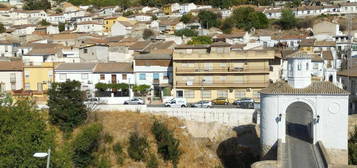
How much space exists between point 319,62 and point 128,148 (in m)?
25.2

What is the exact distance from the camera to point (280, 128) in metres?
28.9

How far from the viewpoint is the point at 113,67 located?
4769 cm

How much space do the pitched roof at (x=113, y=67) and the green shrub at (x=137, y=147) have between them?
37.8 ft

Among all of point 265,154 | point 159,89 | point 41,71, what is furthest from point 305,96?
point 41,71

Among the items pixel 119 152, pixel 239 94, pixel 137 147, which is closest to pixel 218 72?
pixel 239 94

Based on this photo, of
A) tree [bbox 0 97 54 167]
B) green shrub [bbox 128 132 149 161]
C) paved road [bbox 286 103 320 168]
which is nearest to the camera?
tree [bbox 0 97 54 167]

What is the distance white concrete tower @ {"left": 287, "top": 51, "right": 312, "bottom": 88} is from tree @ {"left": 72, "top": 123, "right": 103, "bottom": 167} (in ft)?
52.5

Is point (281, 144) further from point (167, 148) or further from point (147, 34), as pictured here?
point (147, 34)

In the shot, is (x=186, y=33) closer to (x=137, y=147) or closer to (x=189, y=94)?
(x=189, y=94)

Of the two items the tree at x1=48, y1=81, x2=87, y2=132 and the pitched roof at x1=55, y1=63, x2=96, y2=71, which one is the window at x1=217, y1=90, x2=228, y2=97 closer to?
the tree at x1=48, y1=81, x2=87, y2=132

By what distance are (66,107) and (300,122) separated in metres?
19.6

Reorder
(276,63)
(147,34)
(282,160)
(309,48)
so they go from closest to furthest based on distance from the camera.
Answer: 1. (282,160)
2. (276,63)
3. (309,48)
4. (147,34)

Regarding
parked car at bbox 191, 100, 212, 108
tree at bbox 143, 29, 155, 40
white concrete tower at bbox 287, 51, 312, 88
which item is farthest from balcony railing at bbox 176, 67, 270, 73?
tree at bbox 143, 29, 155, 40

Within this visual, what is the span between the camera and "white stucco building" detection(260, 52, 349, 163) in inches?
1117
